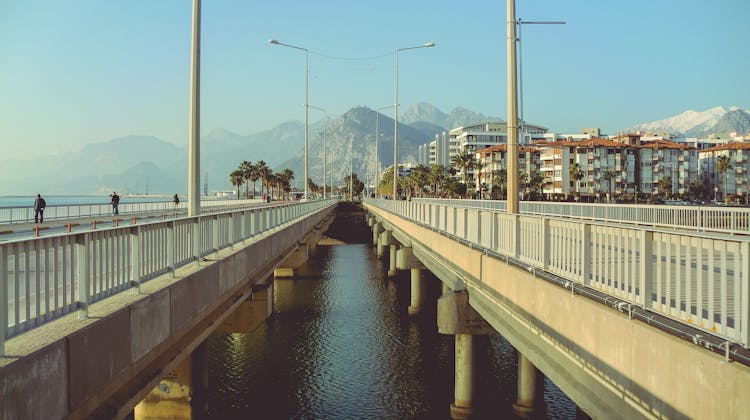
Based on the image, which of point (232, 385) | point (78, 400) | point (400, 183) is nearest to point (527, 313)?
point (78, 400)

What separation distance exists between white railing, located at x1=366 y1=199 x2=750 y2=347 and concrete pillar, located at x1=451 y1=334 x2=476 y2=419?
10.7 feet

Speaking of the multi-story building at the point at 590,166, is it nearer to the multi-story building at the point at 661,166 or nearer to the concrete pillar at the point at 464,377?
the multi-story building at the point at 661,166

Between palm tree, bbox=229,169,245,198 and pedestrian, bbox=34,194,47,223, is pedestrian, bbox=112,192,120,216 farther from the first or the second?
palm tree, bbox=229,169,245,198

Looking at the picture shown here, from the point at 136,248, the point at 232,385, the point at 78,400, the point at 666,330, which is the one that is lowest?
the point at 232,385

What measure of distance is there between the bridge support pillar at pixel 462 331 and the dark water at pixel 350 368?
604mm

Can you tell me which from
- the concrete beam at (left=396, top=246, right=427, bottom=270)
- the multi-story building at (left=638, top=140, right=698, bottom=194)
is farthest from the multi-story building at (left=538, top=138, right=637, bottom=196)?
the concrete beam at (left=396, top=246, right=427, bottom=270)

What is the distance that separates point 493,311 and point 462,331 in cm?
412

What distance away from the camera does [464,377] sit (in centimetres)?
1889

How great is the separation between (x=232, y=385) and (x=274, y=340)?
23.7ft

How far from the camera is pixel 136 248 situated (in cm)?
877

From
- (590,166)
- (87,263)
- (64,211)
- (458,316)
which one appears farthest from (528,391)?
(590,166)

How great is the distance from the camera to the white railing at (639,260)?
5.72 meters

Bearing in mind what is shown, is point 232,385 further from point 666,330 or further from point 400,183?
point 400,183

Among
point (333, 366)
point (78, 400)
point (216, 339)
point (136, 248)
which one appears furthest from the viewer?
point (216, 339)
